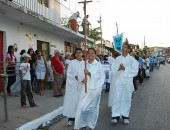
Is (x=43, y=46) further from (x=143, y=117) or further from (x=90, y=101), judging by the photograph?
(x=90, y=101)

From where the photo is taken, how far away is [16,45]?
1458 cm

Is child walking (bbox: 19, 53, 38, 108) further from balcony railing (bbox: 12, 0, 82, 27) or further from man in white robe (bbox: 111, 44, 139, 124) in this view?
balcony railing (bbox: 12, 0, 82, 27)

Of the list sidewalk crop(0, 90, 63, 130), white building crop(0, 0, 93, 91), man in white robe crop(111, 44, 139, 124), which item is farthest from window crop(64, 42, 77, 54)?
man in white robe crop(111, 44, 139, 124)

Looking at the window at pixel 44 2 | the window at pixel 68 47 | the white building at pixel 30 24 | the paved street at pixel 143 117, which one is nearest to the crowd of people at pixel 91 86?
the paved street at pixel 143 117

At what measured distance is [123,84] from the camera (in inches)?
340

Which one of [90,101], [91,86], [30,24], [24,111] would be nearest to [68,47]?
[30,24]

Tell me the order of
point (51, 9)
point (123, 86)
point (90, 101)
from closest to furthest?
1. point (90, 101)
2. point (123, 86)
3. point (51, 9)

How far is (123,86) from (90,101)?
1.59 meters

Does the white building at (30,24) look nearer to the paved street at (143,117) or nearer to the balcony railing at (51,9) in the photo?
the balcony railing at (51,9)

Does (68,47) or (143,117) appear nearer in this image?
A: (143,117)

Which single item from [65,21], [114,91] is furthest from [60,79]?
[65,21]

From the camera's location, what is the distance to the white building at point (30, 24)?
508 inches

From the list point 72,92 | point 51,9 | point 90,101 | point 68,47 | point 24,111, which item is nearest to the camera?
point 90,101

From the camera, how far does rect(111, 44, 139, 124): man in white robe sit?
8.44m
